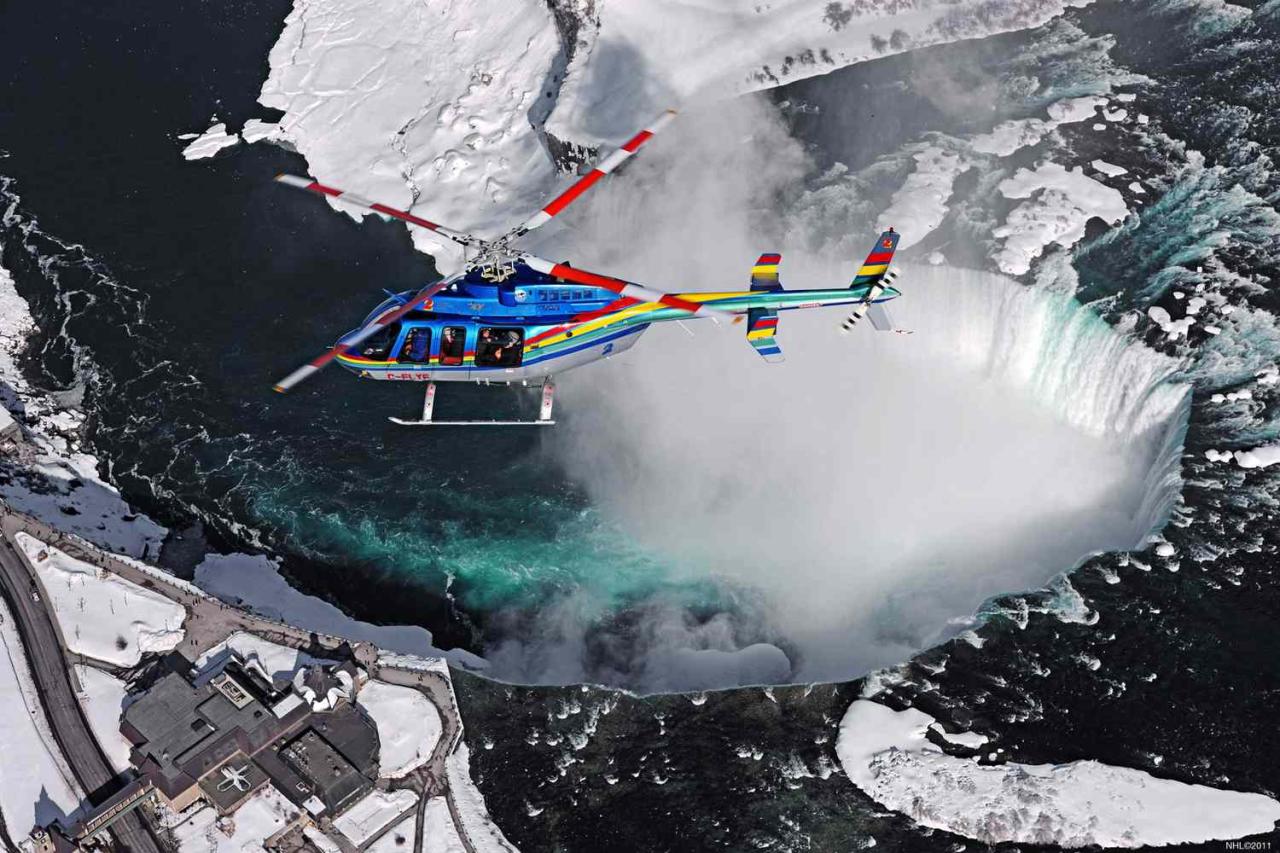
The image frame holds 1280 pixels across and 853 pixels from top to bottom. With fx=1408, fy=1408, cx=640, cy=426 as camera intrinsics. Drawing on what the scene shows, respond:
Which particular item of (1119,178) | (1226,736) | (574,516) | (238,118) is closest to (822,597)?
(574,516)

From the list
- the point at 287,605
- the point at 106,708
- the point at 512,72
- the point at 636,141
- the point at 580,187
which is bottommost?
→ the point at 287,605

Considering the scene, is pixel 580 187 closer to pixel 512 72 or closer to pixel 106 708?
pixel 512 72

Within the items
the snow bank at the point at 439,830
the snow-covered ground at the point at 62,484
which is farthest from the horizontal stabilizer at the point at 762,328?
the snow-covered ground at the point at 62,484

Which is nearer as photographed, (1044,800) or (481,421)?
(1044,800)

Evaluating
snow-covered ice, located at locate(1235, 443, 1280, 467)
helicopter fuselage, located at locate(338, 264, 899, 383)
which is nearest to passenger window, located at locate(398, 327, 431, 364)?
helicopter fuselage, located at locate(338, 264, 899, 383)

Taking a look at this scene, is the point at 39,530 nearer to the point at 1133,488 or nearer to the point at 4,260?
the point at 4,260

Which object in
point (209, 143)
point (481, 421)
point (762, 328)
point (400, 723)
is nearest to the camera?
point (400, 723)

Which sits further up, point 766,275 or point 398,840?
point 766,275

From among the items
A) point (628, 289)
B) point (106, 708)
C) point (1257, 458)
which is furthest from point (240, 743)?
point (1257, 458)
